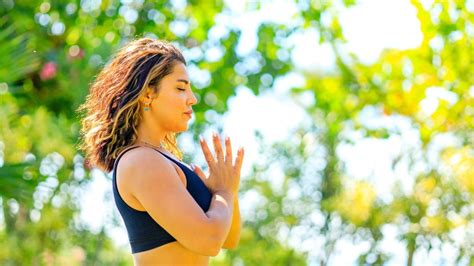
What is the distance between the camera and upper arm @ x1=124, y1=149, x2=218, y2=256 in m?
2.22

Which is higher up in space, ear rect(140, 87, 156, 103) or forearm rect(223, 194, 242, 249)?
ear rect(140, 87, 156, 103)

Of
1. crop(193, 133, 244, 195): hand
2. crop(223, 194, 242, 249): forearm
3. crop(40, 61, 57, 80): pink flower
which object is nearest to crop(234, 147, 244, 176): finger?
crop(193, 133, 244, 195): hand

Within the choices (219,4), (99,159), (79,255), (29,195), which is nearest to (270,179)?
(79,255)

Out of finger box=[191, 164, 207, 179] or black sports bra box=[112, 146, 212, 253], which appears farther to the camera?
finger box=[191, 164, 207, 179]

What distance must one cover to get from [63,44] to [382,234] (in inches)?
173

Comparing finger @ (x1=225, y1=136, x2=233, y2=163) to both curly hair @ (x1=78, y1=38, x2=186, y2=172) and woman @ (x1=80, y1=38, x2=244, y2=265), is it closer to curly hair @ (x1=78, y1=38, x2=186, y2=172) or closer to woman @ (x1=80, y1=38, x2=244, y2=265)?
woman @ (x1=80, y1=38, x2=244, y2=265)

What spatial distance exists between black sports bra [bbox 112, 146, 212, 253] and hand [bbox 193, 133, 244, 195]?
24 millimetres

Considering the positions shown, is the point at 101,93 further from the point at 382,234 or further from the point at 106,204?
the point at 382,234

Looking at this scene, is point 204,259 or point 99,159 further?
point 99,159

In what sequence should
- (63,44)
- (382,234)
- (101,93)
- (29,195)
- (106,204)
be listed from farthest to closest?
(382,234) < (106,204) < (63,44) < (29,195) < (101,93)

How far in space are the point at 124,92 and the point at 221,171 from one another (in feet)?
0.91

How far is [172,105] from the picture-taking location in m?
2.40

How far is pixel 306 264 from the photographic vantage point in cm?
1155

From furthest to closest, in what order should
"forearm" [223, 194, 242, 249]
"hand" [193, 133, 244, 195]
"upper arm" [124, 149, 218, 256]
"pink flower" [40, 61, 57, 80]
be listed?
"pink flower" [40, 61, 57, 80], "forearm" [223, 194, 242, 249], "hand" [193, 133, 244, 195], "upper arm" [124, 149, 218, 256]
